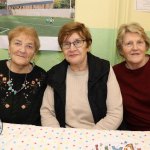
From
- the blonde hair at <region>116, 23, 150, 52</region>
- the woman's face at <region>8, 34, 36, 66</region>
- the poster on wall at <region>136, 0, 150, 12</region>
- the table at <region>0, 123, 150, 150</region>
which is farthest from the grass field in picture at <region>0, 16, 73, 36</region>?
the table at <region>0, 123, 150, 150</region>

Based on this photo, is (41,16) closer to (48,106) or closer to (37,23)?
(37,23)

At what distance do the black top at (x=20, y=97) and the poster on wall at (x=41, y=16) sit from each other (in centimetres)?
44

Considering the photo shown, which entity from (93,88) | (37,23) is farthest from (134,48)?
(37,23)

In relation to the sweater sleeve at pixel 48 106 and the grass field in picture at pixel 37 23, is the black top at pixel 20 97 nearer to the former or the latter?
the sweater sleeve at pixel 48 106

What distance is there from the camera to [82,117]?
167 cm

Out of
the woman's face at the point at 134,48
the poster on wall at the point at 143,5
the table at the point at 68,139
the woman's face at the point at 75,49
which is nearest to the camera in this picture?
the table at the point at 68,139

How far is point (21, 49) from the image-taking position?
1670 millimetres

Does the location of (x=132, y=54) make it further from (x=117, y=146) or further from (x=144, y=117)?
(x=117, y=146)

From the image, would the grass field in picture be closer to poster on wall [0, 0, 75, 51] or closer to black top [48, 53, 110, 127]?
poster on wall [0, 0, 75, 51]

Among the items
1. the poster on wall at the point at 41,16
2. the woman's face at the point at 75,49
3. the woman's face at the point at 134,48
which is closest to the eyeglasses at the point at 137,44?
the woman's face at the point at 134,48

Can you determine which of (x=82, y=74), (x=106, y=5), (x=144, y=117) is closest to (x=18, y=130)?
(x=82, y=74)

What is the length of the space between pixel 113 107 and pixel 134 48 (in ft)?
1.45

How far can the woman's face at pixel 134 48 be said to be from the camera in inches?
68.0

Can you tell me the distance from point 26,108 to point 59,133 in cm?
44
